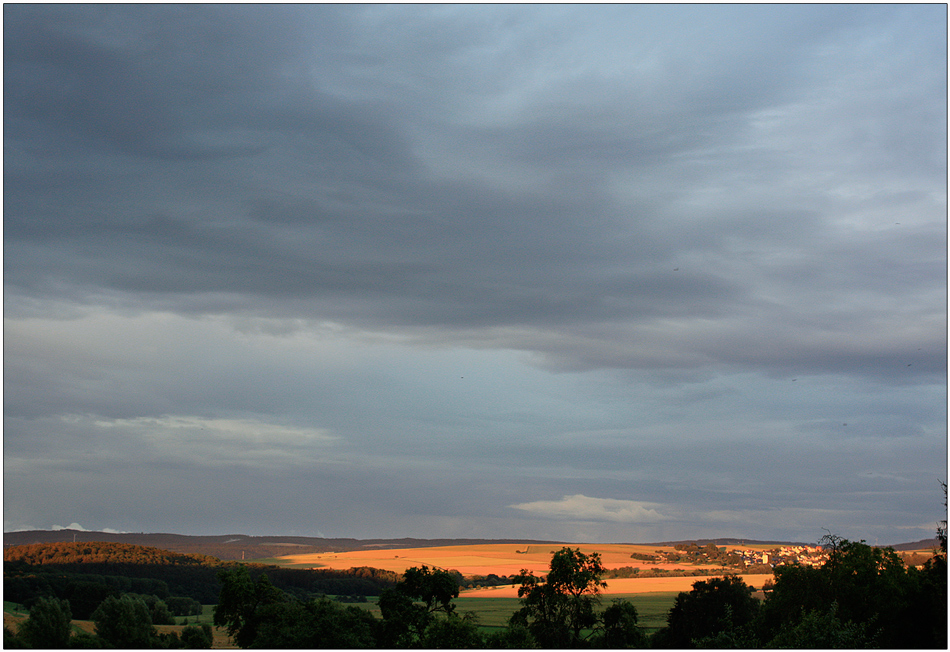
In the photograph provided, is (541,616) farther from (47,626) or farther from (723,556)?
(723,556)

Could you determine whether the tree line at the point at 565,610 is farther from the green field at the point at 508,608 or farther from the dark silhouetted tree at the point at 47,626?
the dark silhouetted tree at the point at 47,626

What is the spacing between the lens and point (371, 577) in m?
115

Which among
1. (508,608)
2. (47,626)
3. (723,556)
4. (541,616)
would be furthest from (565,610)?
(723,556)

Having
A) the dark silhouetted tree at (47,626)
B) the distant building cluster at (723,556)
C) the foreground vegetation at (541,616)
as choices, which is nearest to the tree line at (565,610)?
the foreground vegetation at (541,616)

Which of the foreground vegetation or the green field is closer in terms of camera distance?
the foreground vegetation

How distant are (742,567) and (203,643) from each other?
307 ft

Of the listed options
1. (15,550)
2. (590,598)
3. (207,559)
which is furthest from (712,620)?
(15,550)

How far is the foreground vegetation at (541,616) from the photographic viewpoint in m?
58.7

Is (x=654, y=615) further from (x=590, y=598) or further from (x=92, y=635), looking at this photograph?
(x=92, y=635)

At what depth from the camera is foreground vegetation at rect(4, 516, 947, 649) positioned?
58.7 m

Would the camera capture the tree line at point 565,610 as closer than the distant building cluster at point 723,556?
Yes

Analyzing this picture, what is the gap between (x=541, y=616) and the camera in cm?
7338

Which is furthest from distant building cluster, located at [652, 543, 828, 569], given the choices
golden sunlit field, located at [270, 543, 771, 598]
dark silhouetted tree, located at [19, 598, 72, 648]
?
dark silhouetted tree, located at [19, 598, 72, 648]

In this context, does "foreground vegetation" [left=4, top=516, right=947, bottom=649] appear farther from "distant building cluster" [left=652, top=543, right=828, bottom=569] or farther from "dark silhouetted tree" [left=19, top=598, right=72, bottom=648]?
"distant building cluster" [left=652, top=543, right=828, bottom=569]
